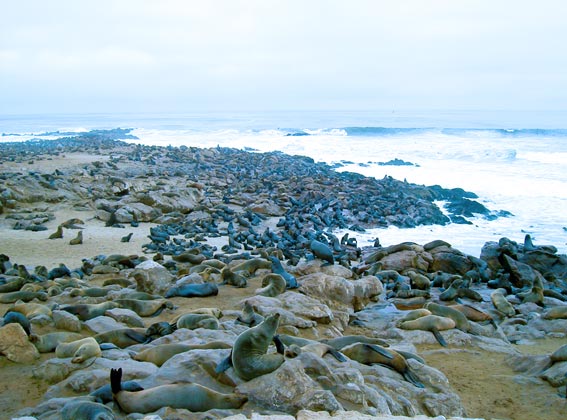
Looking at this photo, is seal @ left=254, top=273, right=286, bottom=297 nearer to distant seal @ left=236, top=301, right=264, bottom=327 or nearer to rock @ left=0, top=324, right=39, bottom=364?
distant seal @ left=236, top=301, right=264, bottom=327

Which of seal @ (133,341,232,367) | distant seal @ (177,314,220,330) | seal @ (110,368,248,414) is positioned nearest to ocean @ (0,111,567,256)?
distant seal @ (177,314,220,330)

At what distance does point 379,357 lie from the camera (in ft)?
17.7

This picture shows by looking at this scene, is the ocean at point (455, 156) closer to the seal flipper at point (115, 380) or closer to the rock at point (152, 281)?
the rock at point (152, 281)

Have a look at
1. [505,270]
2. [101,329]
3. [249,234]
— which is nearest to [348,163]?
[249,234]

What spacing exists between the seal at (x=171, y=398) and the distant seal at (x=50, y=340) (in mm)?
2068

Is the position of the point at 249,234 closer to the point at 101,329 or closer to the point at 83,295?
the point at 83,295

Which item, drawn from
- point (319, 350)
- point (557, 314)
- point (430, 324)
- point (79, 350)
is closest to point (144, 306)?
point (79, 350)

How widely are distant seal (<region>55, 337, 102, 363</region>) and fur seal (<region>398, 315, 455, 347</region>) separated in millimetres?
4678

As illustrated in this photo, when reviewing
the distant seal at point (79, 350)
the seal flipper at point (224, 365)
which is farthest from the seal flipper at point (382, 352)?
the distant seal at point (79, 350)

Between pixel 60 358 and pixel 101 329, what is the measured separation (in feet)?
3.39

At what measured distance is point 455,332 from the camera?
293 inches

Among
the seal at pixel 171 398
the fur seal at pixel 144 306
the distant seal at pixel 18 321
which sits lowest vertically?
the fur seal at pixel 144 306

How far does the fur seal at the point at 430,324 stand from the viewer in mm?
7480

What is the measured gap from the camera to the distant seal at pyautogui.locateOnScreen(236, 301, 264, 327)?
6559mm
